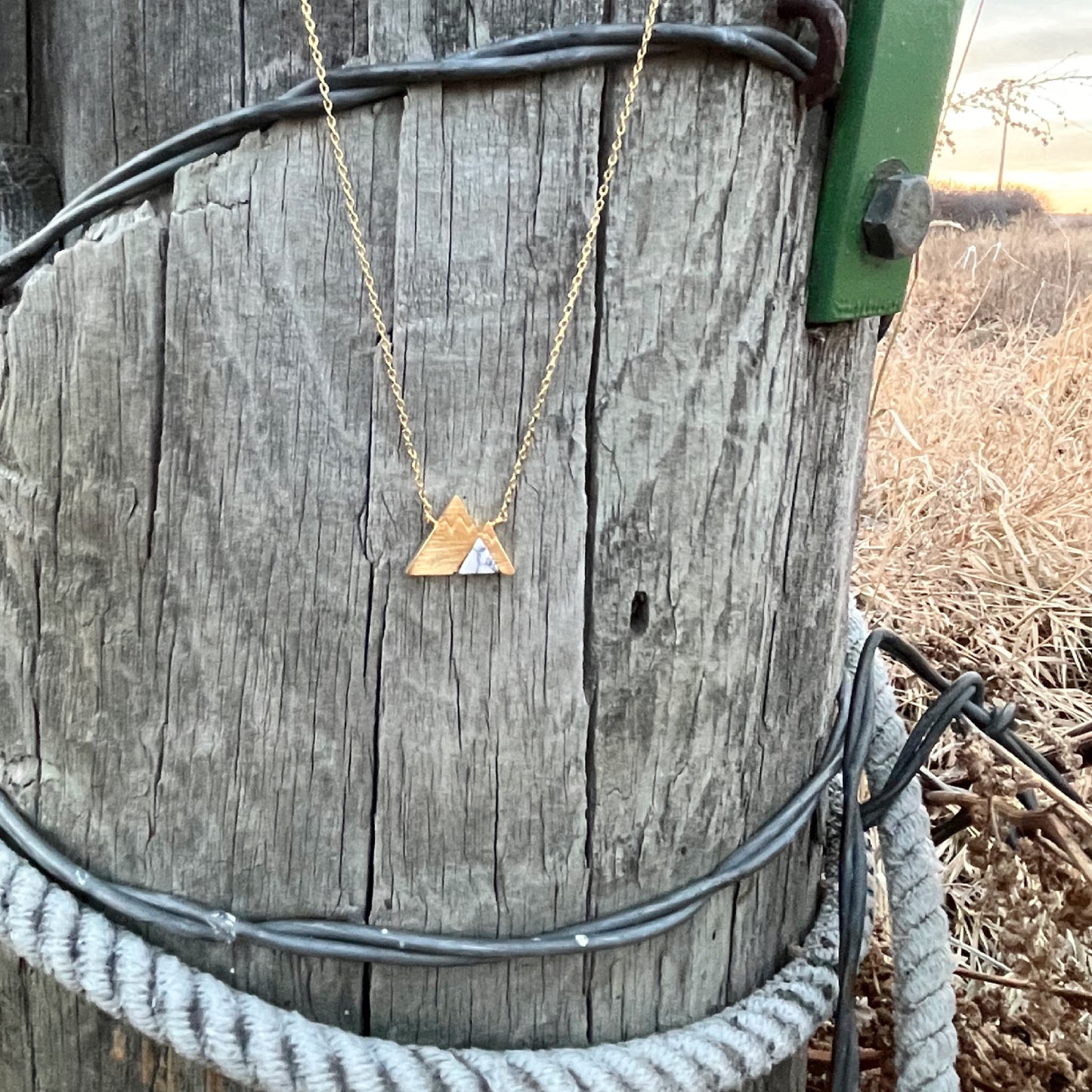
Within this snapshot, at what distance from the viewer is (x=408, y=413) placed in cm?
98

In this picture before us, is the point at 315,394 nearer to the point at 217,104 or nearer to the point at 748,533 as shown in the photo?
the point at 217,104

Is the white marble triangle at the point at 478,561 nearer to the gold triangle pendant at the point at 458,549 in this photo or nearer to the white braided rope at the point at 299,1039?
the gold triangle pendant at the point at 458,549

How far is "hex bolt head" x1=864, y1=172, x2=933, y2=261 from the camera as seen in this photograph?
1035 mm

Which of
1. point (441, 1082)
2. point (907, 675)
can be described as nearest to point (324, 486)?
point (441, 1082)

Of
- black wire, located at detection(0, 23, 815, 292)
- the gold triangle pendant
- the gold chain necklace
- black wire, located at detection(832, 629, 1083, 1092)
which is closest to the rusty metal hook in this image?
black wire, located at detection(0, 23, 815, 292)

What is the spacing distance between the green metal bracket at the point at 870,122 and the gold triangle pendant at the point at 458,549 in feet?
1.33

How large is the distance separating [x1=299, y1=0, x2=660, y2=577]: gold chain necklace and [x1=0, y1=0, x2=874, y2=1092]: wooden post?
0.5 inches

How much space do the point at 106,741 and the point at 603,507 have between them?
0.56 metres

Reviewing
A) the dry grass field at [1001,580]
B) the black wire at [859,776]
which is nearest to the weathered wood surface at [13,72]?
the black wire at [859,776]

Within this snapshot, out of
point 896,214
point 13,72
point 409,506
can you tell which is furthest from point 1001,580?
point 13,72

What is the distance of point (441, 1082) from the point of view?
3.46 ft

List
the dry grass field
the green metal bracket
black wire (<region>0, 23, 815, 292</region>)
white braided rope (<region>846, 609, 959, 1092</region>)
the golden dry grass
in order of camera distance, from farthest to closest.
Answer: the golden dry grass < the dry grass field < white braided rope (<region>846, 609, 959, 1092</region>) < the green metal bracket < black wire (<region>0, 23, 815, 292</region>)

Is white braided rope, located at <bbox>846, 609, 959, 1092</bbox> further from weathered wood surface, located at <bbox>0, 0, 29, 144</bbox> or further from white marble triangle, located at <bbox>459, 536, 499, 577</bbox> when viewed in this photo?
weathered wood surface, located at <bbox>0, 0, 29, 144</bbox>

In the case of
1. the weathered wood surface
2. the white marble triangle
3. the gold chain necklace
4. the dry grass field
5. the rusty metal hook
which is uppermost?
the rusty metal hook
